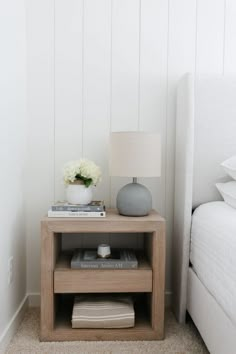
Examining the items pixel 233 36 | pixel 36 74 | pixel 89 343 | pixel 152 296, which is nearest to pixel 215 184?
pixel 152 296

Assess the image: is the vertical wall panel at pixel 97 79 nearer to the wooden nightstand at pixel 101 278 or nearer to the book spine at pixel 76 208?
the book spine at pixel 76 208

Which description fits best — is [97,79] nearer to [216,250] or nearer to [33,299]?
[216,250]

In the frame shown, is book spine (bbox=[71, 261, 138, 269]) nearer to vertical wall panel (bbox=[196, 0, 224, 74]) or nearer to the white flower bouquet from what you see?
the white flower bouquet

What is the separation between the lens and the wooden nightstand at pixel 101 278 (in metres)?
1.82

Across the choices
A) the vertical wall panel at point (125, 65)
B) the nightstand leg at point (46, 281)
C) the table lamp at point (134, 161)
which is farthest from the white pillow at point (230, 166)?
the nightstand leg at point (46, 281)

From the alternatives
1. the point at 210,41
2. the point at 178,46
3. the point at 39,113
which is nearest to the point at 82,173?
the point at 39,113

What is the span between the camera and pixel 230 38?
2.27 meters

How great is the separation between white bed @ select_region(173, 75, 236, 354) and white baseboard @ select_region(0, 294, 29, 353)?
2.71ft

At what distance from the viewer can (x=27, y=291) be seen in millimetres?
2277

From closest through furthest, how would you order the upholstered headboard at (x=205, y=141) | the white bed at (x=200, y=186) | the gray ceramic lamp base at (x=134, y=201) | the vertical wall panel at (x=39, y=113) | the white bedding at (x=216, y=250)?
the white bedding at (x=216, y=250) → the white bed at (x=200, y=186) → the gray ceramic lamp base at (x=134, y=201) → the upholstered headboard at (x=205, y=141) → the vertical wall panel at (x=39, y=113)

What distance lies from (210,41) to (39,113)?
1.06 meters

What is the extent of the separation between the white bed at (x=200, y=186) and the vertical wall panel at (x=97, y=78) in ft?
1.37

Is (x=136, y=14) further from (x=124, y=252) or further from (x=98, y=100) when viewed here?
(x=124, y=252)

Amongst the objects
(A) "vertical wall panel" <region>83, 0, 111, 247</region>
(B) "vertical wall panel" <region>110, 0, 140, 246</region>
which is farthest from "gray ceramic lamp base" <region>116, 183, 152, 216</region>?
(B) "vertical wall panel" <region>110, 0, 140, 246</region>
